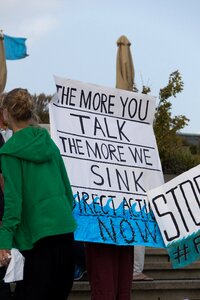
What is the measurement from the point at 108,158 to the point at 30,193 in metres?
1.74

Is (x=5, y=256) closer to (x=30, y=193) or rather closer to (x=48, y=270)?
(x=48, y=270)

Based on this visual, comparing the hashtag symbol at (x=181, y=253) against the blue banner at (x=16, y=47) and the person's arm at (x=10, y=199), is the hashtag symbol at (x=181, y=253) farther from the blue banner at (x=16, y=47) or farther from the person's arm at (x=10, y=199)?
the blue banner at (x=16, y=47)

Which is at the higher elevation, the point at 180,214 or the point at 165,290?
the point at 180,214

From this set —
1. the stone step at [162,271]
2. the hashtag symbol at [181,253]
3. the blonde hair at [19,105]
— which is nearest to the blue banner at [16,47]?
the stone step at [162,271]

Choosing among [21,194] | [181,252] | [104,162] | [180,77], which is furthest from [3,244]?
[180,77]

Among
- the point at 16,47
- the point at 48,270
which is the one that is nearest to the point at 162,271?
the point at 48,270

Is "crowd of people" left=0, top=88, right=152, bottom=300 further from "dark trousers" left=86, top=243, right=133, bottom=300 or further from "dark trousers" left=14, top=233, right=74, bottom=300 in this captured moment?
"dark trousers" left=86, top=243, right=133, bottom=300

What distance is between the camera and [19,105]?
3.55 metres

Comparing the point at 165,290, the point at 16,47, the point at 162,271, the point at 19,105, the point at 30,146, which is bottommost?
the point at 165,290

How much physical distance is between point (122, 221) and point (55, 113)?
3.13 feet

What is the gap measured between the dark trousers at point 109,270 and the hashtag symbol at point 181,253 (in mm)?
587

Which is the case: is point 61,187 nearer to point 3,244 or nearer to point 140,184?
point 3,244

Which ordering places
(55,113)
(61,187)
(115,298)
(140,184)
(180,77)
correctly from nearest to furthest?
(61,187) < (115,298) < (55,113) < (140,184) < (180,77)

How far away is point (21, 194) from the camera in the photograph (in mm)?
3396
